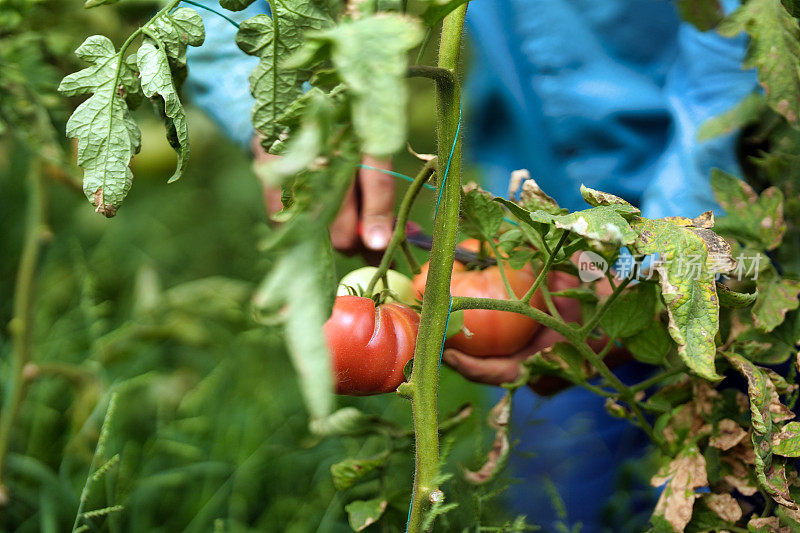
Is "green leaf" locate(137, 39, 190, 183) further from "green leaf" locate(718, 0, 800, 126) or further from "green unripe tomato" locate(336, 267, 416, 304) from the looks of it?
"green leaf" locate(718, 0, 800, 126)

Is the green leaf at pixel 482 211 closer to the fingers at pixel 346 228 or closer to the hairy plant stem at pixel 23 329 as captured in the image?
the fingers at pixel 346 228

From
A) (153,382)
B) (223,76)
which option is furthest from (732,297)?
(153,382)

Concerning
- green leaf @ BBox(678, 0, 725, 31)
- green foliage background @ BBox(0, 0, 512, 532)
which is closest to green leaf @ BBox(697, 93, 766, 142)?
green leaf @ BBox(678, 0, 725, 31)

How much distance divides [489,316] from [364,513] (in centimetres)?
23

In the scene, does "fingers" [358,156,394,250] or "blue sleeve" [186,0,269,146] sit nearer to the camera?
"fingers" [358,156,394,250]

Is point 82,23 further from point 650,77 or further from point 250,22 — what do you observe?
point 650,77

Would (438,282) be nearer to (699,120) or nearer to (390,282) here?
(390,282)

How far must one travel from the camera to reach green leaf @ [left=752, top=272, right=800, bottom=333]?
612 millimetres

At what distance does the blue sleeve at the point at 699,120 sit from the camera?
891mm

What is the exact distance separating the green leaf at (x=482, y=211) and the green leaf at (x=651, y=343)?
Result: 0.54ft

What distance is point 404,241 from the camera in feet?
2.14

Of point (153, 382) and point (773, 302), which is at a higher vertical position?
point (773, 302)

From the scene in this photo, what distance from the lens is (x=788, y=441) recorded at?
55 centimetres

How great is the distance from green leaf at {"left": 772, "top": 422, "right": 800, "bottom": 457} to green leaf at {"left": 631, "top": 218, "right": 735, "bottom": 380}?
131 millimetres
